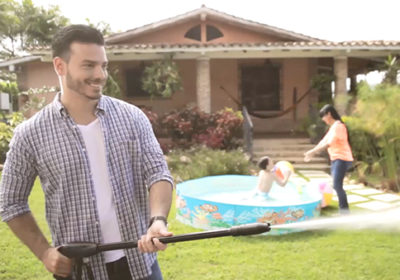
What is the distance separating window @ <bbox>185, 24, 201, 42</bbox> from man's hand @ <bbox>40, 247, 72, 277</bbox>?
1409cm

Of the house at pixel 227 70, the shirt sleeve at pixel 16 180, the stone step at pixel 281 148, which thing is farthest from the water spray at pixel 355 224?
the house at pixel 227 70

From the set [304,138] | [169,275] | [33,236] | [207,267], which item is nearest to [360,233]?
[207,267]

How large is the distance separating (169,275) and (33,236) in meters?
2.72

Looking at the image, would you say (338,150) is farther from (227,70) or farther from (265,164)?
(227,70)

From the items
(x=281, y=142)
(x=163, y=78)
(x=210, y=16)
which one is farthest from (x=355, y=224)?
(x=210, y=16)

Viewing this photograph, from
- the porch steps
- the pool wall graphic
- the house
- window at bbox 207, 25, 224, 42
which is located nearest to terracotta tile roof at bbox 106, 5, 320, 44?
the house

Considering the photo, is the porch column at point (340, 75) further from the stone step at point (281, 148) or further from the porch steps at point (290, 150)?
the stone step at point (281, 148)

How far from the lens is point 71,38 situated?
5.46 feet

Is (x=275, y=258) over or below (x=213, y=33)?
below

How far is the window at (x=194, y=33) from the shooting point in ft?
49.1

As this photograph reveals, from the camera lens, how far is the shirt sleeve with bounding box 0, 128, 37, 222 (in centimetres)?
164

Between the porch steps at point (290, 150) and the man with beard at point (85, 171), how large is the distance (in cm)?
1000

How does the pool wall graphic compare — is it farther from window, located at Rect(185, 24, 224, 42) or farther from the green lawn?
window, located at Rect(185, 24, 224, 42)

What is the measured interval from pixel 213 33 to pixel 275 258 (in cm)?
1166
